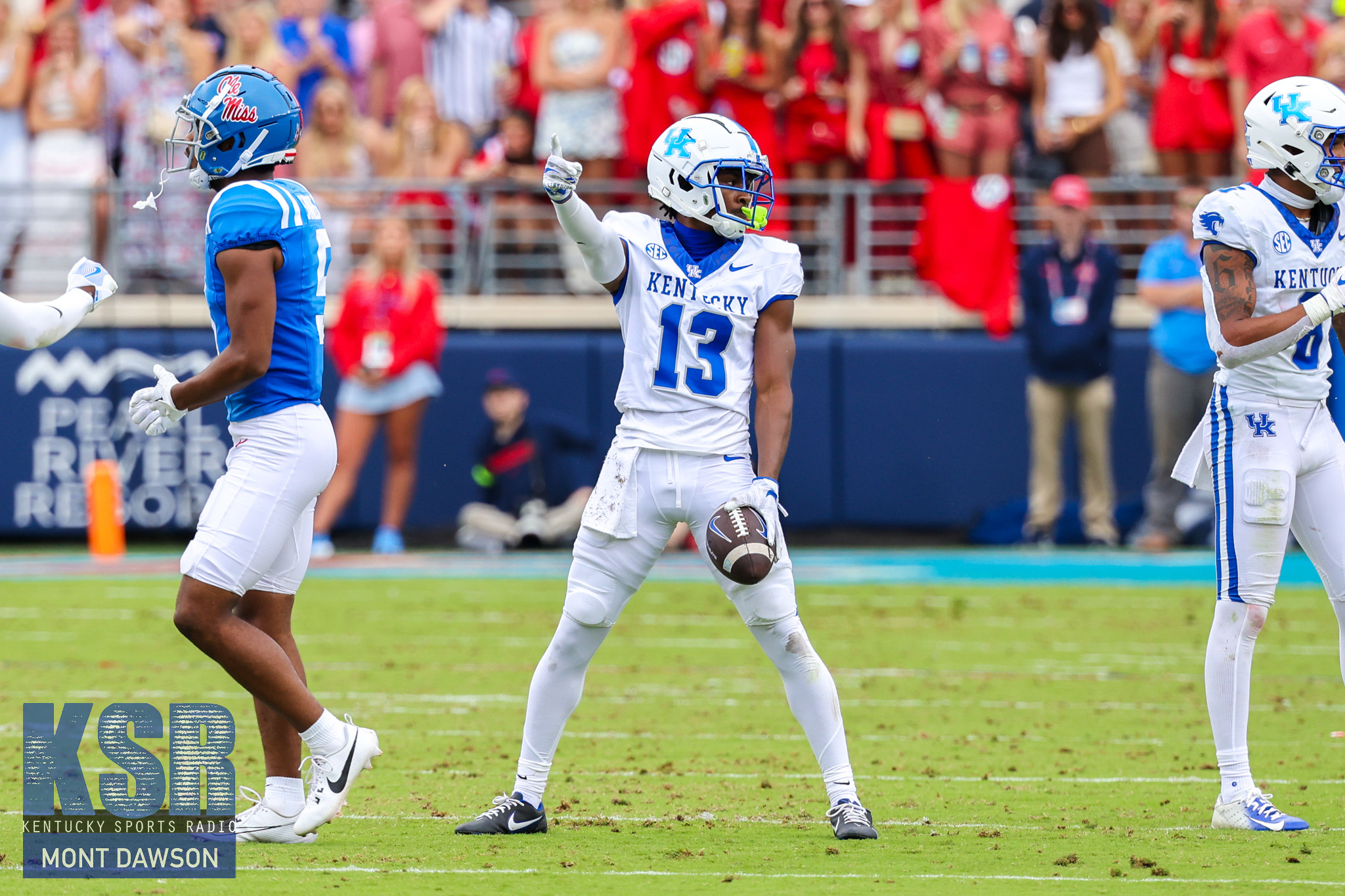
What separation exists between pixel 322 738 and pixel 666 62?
8631mm

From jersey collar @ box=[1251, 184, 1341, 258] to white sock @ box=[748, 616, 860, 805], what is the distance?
1.87m

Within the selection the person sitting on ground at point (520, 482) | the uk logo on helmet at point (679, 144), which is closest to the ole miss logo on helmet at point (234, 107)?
the uk logo on helmet at point (679, 144)

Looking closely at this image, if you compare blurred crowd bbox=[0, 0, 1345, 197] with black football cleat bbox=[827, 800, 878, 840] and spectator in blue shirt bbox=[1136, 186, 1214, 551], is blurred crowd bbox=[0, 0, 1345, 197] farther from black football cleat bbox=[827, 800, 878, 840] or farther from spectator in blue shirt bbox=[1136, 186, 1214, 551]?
black football cleat bbox=[827, 800, 878, 840]

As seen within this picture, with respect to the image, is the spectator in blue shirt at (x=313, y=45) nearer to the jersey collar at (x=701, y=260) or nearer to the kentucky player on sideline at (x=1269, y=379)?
the jersey collar at (x=701, y=260)

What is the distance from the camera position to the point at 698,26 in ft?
41.5

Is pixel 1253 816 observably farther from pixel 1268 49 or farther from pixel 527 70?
pixel 527 70

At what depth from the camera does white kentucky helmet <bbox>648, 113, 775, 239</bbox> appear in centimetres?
502

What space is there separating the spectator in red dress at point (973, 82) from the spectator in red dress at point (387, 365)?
12.6 ft

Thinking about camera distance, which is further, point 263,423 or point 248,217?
point 263,423

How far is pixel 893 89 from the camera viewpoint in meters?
12.8

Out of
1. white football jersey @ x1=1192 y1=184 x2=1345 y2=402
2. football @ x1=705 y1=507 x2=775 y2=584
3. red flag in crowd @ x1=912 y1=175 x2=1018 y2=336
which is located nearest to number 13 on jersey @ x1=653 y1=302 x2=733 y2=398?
football @ x1=705 y1=507 x2=775 y2=584

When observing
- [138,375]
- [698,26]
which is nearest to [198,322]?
[138,375]

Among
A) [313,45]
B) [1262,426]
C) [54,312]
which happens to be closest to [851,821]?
[1262,426]

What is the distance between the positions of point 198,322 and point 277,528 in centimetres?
881
